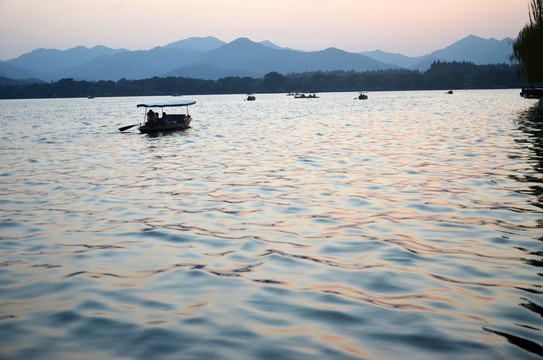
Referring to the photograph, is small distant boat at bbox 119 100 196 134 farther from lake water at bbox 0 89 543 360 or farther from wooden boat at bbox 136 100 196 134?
lake water at bbox 0 89 543 360

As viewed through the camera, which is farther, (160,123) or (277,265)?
(160,123)

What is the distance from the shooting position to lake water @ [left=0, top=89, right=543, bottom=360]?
5.75 m

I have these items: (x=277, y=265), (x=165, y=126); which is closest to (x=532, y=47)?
(x=165, y=126)

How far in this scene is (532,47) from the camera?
151 feet

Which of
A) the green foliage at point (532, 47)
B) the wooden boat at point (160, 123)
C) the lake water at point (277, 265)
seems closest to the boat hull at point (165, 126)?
the wooden boat at point (160, 123)

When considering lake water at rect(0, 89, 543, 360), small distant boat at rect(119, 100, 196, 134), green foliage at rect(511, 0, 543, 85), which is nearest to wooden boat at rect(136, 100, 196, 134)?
small distant boat at rect(119, 100, 196, 134)

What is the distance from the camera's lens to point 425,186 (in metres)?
15.6

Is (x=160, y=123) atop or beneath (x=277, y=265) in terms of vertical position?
atop

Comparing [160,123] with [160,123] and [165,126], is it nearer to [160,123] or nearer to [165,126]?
[160,123]

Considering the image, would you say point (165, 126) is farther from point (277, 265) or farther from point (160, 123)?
point (277, 265)

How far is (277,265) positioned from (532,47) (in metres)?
46.2

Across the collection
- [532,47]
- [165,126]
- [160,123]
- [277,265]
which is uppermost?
[532,47]

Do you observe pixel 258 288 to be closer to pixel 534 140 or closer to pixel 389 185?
pixel 389 185

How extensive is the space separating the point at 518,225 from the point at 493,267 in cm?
314
